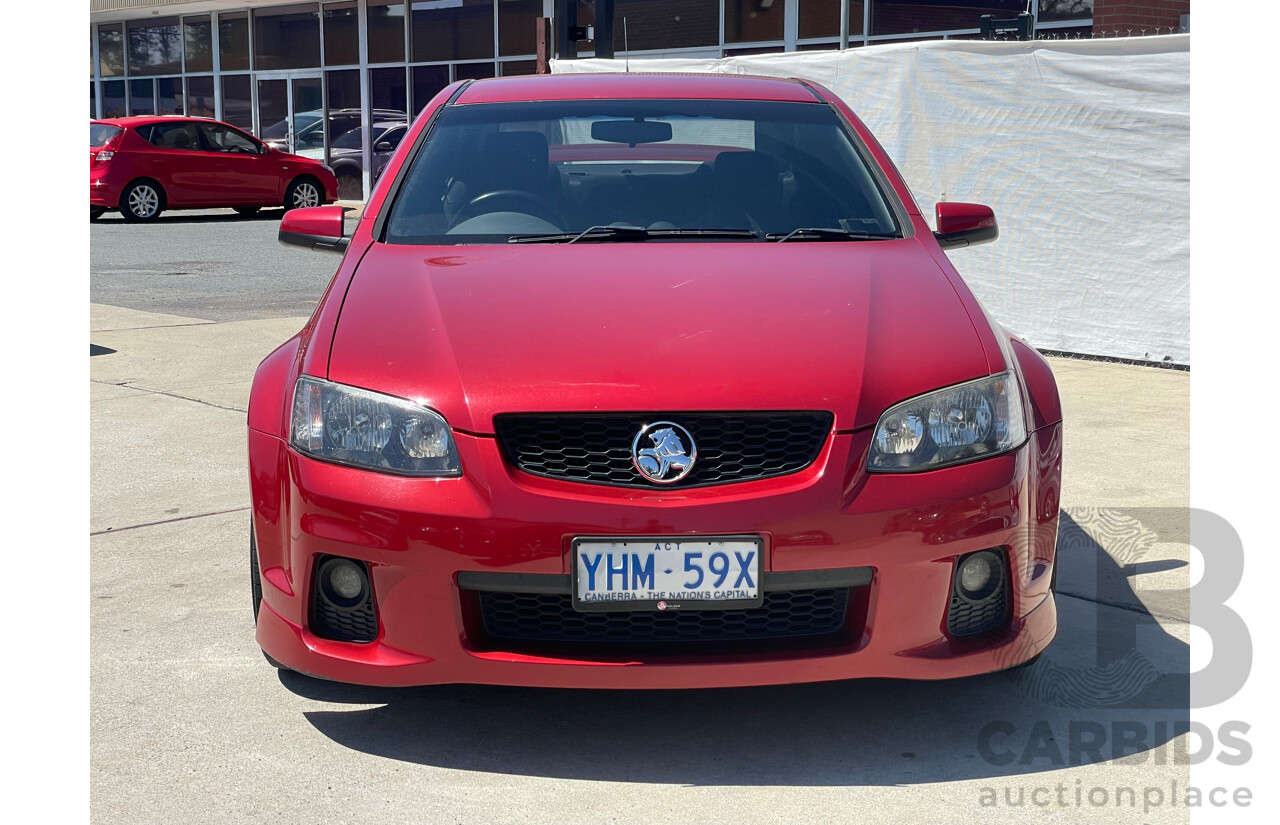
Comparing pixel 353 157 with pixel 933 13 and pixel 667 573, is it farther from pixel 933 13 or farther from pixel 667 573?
pixel 667 573

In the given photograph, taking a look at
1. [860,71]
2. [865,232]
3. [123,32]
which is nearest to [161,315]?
[860,71]

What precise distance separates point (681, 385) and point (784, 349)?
27cm

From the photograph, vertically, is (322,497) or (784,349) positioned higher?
(784,349)

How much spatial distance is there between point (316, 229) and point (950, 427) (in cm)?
218

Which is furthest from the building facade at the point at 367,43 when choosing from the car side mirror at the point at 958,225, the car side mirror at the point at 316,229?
the car side mirror at the point at 316,229

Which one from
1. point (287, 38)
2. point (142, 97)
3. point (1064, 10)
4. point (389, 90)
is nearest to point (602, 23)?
point (1064, 10)

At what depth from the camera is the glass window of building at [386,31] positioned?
25.2 m

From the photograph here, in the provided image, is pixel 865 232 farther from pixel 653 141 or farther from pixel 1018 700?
pixel 1018 700

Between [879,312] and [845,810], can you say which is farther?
[879,312]

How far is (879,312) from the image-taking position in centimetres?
319

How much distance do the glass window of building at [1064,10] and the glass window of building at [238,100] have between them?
695 inches

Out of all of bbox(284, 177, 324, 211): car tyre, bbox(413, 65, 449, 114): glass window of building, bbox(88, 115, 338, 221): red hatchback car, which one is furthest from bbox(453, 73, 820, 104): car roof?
bbox(413, 65, 449, 114): glass window of building

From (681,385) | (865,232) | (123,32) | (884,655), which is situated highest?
(123,32)

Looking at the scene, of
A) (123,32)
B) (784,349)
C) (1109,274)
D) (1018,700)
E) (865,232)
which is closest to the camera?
(784,349)
